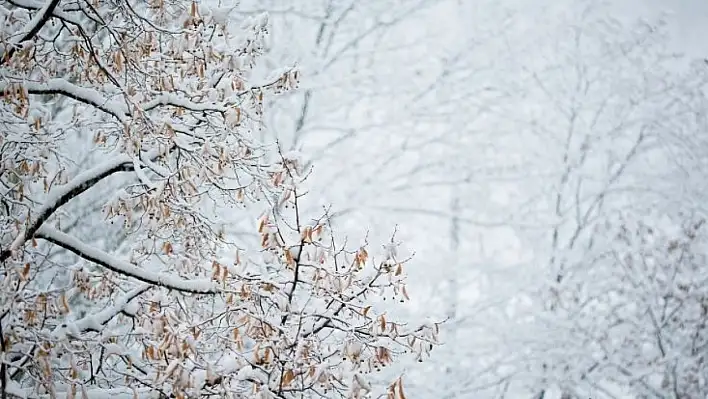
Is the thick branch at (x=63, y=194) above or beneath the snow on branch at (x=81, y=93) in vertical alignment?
beneath

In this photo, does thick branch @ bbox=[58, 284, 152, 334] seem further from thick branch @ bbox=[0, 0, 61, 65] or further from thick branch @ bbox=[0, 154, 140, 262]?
thick branch @ bbox=[0, 0, 61, 65]

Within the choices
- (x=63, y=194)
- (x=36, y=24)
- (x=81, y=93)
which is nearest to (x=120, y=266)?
(x=63, y=194)

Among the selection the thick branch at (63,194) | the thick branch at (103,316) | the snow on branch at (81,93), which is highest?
the snow on branch at (81,93)

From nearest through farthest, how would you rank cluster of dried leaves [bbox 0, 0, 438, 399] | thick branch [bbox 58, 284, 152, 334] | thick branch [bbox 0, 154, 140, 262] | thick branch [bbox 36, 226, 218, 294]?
cluster of dried leaves [bbox 0, 0, 438, 399]
thick branch [bbox 0, 154, 140, 262]
thick branch [bbox 36, 226, 218, 294]
thick branch [bbox 58, 284, 152, 334]

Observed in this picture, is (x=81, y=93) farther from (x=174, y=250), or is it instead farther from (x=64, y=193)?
(x=174, y=250)

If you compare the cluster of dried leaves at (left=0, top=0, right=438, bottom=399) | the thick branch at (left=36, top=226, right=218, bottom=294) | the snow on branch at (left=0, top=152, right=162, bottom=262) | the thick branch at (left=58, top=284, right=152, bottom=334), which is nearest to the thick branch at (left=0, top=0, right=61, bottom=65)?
the cluster of dried leaves at (left=0, top=0, right=438, bottom=399)

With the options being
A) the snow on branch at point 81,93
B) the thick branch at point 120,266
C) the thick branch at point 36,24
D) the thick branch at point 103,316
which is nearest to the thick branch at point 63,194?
the thick branch at point 120,266

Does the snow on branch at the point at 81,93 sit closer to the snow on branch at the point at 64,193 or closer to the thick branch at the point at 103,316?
the snow on branch at the point at 64,193

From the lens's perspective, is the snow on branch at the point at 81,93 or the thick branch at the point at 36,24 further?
the snow on branch at the point at 81,93

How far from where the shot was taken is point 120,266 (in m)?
3.61

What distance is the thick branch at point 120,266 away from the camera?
3564 mm

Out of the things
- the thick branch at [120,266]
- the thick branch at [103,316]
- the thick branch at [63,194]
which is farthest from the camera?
the thick branch at [103,316]

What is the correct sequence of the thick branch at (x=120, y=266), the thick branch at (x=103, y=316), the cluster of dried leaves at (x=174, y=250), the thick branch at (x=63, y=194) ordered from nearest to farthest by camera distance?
the cluster of dried leaves at (x=174, y=250) → the thick branch at (x=63, y=194) → the thick branch at (x=120, y=266) → the thick branch at (x=103, y=316)

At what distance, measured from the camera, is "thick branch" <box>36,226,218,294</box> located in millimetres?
3564
